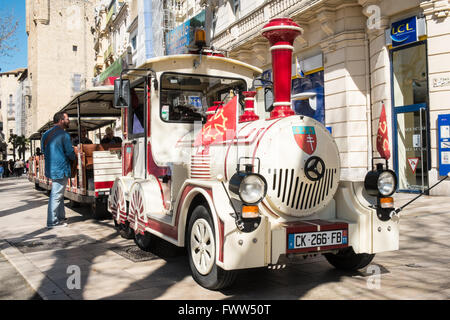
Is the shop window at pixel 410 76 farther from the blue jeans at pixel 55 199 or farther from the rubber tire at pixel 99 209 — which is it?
the blue jeans at pixel 55 199

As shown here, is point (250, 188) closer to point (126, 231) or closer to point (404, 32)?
point (126, 231)

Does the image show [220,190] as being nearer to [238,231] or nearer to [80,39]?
[238,231]

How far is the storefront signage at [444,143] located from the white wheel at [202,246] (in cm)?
815

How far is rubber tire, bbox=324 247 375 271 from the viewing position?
4477 millimetres

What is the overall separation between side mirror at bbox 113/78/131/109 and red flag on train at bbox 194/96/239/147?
1.25m

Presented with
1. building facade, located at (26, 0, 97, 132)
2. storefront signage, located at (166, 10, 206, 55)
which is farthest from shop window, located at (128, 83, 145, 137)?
building facade, located at (26, 0, 97, 132)

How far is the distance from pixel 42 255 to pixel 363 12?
1073cm

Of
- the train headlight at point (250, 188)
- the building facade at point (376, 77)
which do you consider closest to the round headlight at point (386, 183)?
the train headlight at point (250, 188)

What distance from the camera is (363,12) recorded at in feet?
41.2

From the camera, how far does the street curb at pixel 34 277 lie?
402cm

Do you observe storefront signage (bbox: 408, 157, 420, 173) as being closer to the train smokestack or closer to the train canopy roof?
the train canopy roof

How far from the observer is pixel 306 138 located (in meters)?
4.05

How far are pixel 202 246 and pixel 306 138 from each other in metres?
1.37
